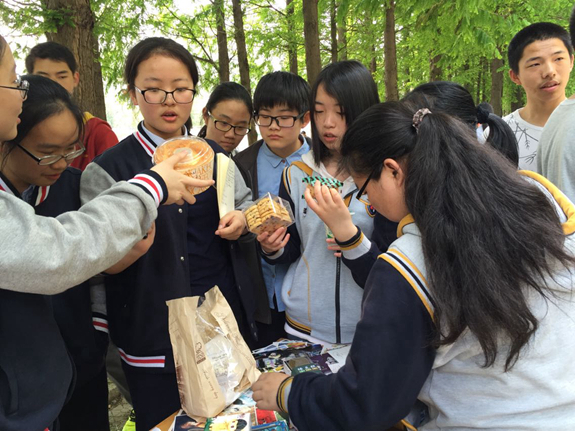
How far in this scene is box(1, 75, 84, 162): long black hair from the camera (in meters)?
1.54

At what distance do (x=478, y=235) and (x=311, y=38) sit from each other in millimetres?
4772

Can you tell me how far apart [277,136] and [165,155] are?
130cm

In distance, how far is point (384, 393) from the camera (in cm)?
107

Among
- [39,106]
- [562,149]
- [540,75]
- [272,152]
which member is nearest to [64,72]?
[272,152]

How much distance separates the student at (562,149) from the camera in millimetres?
2203

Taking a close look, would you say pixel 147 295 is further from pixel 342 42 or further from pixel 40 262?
pixel 342 42

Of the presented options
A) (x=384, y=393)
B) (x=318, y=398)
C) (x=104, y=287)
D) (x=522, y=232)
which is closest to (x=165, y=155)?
(x=104, y=287)

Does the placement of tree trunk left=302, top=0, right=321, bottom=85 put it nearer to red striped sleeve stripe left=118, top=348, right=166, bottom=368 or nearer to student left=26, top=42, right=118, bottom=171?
student left=26, top=42, right=118, bottom=171

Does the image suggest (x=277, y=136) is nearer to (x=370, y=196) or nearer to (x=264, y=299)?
(x=264, y=299)

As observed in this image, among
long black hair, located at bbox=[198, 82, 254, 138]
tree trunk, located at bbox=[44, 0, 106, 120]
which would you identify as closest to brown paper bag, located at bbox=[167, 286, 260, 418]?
long black hair, located at bbox=[198, 82, 254, 138]

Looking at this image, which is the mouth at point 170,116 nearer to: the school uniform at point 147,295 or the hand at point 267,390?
the school uniform at point 147,295

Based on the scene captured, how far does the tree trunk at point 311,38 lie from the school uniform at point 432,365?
447 centimetres

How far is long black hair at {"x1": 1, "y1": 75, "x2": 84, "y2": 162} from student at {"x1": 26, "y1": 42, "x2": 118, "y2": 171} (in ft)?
5.63

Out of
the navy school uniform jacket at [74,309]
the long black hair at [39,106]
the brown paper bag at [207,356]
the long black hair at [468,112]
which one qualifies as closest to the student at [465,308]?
the brown paper bag at [207,356]
